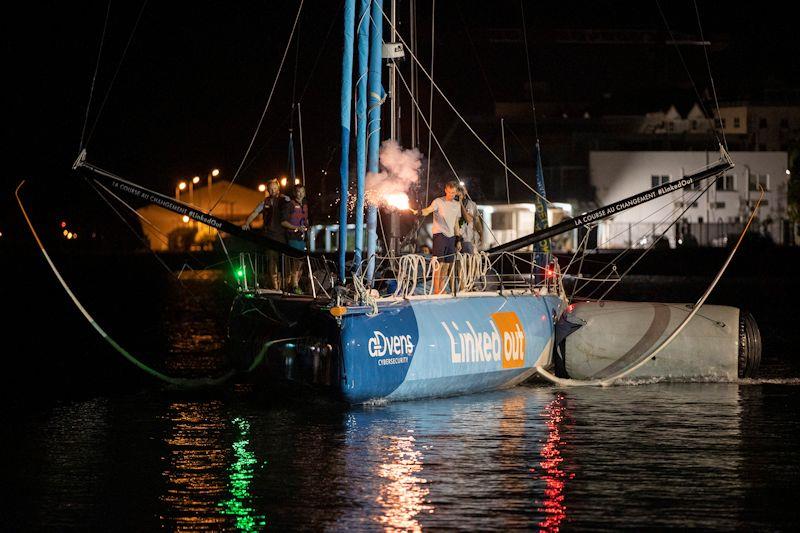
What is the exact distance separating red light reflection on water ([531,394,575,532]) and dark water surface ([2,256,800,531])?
24 millimetres

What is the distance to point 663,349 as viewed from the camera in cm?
2014

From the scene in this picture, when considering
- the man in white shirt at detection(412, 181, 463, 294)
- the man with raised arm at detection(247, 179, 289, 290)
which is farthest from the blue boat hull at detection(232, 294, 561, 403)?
the man in white shirt at detection(412, 181, 463, 294)

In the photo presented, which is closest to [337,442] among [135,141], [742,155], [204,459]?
[204,459]

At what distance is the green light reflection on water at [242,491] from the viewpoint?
1079 cm

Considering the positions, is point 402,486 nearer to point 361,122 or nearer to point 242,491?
point 242,491

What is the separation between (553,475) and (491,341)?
5777 mm

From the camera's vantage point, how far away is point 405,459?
13.5 m

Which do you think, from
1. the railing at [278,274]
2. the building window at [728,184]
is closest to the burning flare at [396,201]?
the railing at [278,274]

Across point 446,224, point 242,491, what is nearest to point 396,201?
point 446,224

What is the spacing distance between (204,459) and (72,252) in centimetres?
10938

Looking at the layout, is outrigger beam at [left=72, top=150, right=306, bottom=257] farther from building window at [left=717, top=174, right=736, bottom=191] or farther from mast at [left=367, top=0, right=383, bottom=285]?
building window at [left=717, top=174, right=736, bottom=191]

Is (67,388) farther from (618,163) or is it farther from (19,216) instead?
(19,216)

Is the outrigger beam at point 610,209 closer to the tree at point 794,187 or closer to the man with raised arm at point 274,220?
the man with raised arm at point 274,220

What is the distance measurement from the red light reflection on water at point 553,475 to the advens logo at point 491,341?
1.44 metres
